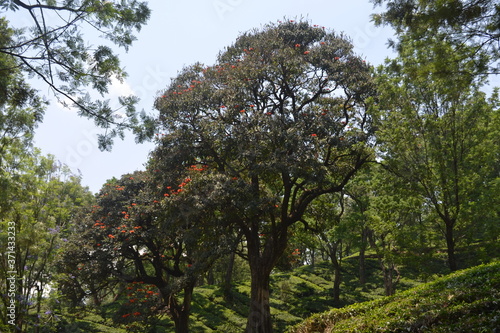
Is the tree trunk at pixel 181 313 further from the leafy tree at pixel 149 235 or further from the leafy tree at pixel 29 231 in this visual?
the leafy tree at pixel 29 231

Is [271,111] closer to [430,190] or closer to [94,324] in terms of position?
[430,190]

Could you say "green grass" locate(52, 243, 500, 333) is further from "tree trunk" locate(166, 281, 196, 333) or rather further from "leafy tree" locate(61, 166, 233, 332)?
"leafy tree" locate(61, 166, 233, 332)

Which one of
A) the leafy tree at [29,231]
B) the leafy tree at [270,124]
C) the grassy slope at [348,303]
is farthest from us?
the leafy tree at [270,124]

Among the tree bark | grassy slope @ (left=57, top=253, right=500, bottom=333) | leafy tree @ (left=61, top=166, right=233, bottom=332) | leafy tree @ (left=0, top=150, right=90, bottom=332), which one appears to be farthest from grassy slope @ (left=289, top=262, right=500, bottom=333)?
leafy tree @ (left=0, top=150, right=90, bottom=332)

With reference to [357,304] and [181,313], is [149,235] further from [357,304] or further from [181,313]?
[357,304]

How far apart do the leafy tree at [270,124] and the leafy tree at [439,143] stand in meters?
1.25

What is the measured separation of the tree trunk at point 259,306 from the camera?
14172mm

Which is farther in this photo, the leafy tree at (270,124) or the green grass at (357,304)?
the leafy tree at (270,124)

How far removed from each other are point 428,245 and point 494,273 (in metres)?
7.86

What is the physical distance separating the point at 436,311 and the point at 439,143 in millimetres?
8265

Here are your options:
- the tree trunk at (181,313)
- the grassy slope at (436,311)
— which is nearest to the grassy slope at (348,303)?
the grassy slope at (436,311)

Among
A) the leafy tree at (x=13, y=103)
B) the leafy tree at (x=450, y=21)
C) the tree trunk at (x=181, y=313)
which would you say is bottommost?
the tree trunk at (x=181, y=313)

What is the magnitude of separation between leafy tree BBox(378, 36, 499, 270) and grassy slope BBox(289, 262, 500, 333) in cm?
492

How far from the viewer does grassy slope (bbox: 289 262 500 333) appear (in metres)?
6.41
